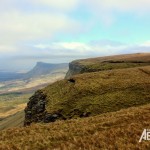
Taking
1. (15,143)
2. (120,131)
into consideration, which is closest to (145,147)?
(120,131)

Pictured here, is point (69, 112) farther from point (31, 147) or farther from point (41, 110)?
point (31, 147)

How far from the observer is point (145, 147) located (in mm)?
27078

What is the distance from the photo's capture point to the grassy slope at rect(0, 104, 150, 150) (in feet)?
97.0

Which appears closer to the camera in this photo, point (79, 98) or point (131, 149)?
point (131, 149)

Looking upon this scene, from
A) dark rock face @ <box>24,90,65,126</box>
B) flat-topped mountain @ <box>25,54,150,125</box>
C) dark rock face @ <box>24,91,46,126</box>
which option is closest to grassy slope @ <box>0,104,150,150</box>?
flat-topped mountain @ <box>25,54,150,125</box>

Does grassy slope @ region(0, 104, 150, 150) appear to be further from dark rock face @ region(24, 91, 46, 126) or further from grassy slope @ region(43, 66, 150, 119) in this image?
dark rock face @ region(24, 91, 46, 126)

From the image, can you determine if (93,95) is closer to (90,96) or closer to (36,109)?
(90,96)

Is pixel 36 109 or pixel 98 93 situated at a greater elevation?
pixel 98 93

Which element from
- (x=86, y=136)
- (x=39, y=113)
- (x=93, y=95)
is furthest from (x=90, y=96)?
(x=86, y=136)

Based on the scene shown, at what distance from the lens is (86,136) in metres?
33.6

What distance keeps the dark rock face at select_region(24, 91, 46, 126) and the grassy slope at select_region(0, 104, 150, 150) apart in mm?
35285

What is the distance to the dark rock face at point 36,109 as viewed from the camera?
3100 inches

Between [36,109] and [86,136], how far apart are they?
171 feet

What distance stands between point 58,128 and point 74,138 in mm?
8234
